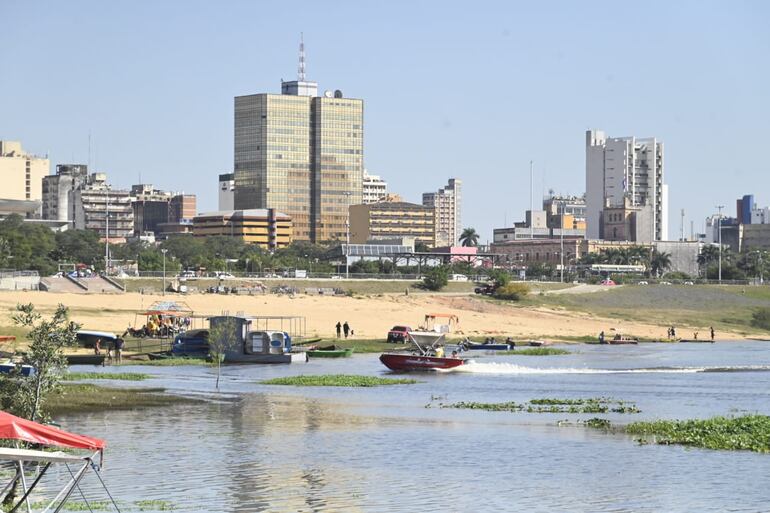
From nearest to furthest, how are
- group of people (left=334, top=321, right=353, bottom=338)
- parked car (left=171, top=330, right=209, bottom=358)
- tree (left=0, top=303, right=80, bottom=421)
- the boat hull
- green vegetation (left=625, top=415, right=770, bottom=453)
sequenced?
tree (left=0, top=303, right=80, bottom=421) → green vegetation (left=625, top=415, right=770, bottom=453) → the boat hull → parked car (left=171, top=330, right=209, bottom=358) → group of people (left=334, top=321, right=353, bottom=338)

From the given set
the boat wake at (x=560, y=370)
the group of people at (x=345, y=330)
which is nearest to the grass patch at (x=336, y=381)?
the boat wake at (x=560, y=370)

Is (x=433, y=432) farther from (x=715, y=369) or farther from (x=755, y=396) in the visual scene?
(x=715, y=369)

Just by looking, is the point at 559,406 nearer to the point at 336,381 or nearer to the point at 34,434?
the point at 336,381

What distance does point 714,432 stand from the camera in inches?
1992

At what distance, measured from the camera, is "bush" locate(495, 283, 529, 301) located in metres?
170

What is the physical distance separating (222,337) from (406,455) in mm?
41649

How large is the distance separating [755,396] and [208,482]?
40.4m

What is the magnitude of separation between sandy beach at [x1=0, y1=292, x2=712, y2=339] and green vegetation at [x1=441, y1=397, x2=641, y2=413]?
49.8 metres

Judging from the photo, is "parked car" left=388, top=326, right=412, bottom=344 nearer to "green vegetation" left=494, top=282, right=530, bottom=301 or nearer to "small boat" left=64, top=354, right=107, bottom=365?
"small boat" left=64, top=354, right=107, bottom=365

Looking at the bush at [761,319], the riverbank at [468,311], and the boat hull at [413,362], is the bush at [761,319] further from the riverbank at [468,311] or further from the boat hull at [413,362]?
the boat hull at [413,362]

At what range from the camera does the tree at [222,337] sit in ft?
279

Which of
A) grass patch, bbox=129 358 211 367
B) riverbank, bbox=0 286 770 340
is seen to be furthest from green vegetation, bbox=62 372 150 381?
riverbank, bbox=0 286 770 340

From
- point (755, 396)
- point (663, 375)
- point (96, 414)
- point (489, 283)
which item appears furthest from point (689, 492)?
point (489, 283)

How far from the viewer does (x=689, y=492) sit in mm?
39438
